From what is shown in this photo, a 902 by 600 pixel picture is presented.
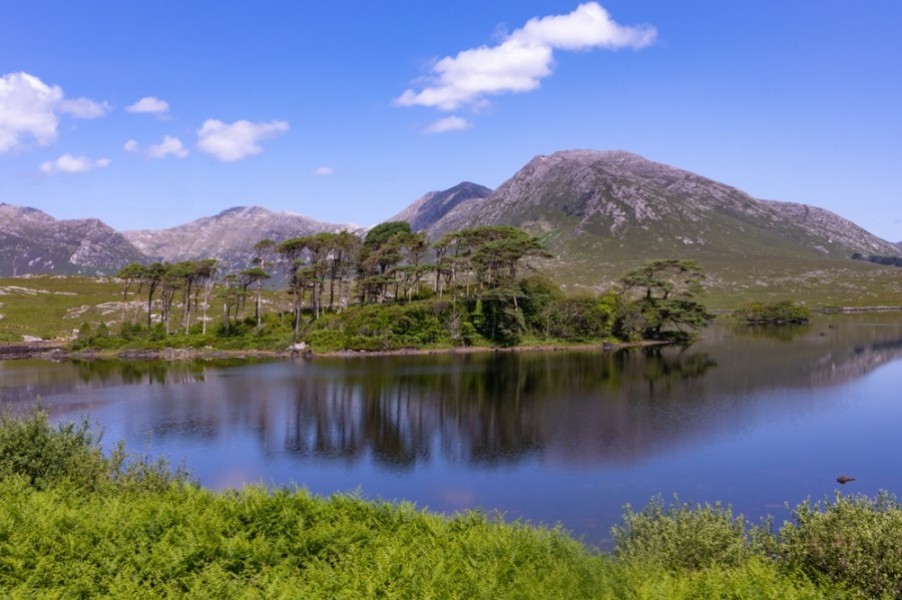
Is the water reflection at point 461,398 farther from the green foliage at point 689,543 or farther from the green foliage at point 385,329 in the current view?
the green foliage at point 689,543

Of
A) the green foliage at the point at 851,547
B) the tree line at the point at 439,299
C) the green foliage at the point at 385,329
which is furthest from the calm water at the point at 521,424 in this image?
the tree line at the point at 439,299

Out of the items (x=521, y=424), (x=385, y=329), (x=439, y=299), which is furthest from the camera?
(x=439, y=299)

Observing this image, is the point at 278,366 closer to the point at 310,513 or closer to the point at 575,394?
the point at 575,394

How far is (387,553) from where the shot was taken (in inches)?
731

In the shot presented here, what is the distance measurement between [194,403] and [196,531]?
4354 centimetres

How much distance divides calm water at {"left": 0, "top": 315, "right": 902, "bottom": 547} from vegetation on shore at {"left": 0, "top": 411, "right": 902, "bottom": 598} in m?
7.61

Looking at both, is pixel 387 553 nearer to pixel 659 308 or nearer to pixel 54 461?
pixel 54 461

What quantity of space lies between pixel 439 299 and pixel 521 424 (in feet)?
196

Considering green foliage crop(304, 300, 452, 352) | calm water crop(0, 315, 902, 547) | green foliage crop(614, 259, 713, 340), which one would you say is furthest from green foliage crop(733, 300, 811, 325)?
green foliage crop(304, 300, 452, 352)

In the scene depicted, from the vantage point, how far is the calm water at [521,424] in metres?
35.5

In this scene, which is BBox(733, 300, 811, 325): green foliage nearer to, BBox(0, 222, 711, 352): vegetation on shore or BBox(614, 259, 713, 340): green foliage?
BBox(0, 222, 711, 352): vegetation on shore

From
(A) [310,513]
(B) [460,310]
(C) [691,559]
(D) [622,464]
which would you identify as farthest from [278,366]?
(C) [691,559]

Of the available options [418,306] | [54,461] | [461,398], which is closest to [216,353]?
A: [418,306]

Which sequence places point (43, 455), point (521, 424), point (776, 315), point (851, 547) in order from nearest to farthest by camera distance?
point (851, 547), point (43, 455), point (521, 424), point (776, 315)
